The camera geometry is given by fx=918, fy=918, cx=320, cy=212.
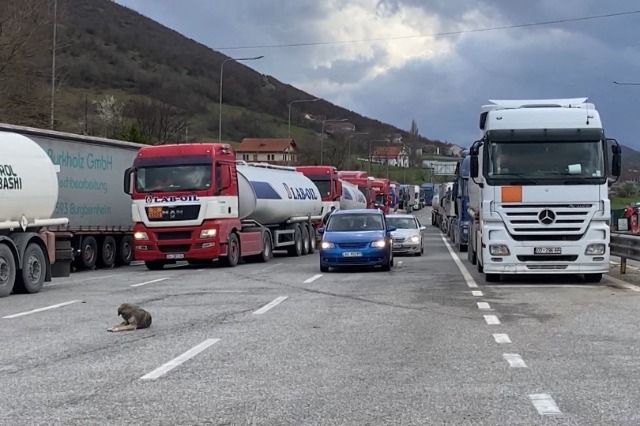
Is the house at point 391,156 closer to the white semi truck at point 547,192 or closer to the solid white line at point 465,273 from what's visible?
the solid white line at point 465,273

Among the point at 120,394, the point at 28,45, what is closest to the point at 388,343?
the point at 120,394

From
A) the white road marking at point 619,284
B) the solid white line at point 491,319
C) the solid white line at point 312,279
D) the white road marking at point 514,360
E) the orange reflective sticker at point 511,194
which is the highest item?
the orange reflective sticker at point 511,194

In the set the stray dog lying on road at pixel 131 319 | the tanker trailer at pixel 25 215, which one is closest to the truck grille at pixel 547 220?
the stray dog lying on road at pixel 131 319

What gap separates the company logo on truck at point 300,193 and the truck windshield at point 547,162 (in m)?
15.8

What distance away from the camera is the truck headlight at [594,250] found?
18203 millimetres

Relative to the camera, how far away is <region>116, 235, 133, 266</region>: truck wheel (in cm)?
2922

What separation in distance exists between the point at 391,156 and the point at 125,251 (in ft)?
380

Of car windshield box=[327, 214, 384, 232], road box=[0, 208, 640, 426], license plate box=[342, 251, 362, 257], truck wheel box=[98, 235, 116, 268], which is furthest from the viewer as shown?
truck wheel box=[98, 235, 116, 268]

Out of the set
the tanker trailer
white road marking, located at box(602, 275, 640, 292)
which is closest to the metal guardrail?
white road marking, located at box(602, 275, 640, 292)

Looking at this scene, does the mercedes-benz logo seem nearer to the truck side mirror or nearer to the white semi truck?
the white semi truck

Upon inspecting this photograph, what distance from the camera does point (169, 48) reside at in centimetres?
15788

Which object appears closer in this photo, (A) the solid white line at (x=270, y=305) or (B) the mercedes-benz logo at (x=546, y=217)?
(A) the solid white line at (x=270, y=305)

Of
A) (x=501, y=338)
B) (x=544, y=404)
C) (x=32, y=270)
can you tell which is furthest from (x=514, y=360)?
(x=32, y=270)

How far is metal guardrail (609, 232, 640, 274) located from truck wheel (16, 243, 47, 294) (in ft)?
41.6
